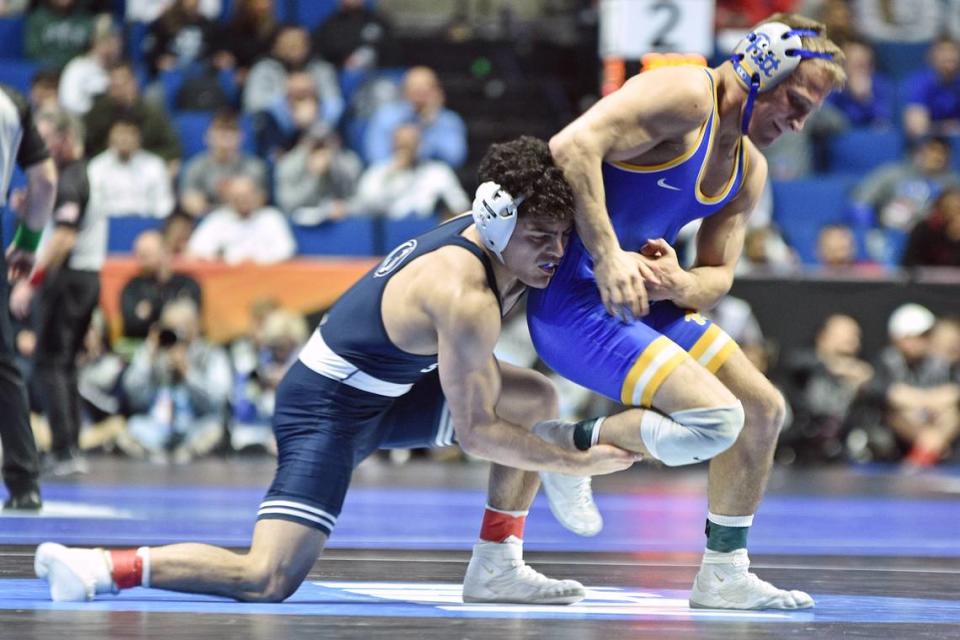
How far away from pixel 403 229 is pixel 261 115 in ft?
6.00

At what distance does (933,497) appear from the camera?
8203 mm

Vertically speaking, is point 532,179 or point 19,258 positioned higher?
point 532,179

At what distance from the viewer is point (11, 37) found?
12.4m

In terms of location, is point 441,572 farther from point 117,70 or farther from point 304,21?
point 304,21

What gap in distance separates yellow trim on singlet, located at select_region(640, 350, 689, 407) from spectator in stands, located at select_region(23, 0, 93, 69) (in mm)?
8935

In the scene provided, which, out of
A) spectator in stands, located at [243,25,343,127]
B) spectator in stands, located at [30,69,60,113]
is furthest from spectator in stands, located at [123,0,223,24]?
spectator in stands, located at [30,69,60,113]

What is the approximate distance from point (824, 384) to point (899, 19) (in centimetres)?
460

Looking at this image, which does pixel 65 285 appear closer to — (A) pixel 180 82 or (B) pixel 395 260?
(A) pixel 180 82

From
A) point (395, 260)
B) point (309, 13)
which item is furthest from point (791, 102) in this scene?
point (309, 13)

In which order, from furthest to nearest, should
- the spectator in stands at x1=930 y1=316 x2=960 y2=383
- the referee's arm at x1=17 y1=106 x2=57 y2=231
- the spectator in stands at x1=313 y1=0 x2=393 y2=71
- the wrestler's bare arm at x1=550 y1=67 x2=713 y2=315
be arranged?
the spectator in stands at x1=313 y1=0 x2=393 y2=71 < the spectator in stands at x1=930 y1=316 x2=960 y2=383 < the referee's arm at x1=17 y1=106 x2=57 y2=231 < the wrestler's bare arm at x1=550 y1=67 x2=713 y2=315

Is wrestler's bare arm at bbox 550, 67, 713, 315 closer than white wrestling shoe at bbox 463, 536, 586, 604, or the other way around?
wrestler's bare arm at bbox 550, 67, 713, 315

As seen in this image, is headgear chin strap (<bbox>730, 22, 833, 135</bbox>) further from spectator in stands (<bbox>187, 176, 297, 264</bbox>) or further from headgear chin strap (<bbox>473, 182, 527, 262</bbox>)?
spectator in stands (<bbox>187, 176, 297, 264</bbox>)

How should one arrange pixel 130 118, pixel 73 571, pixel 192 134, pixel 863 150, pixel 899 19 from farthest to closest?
pixel 899 19 → pixel 863 150 → pixel 192 134 → pixel 130 118 → pixel 73 571

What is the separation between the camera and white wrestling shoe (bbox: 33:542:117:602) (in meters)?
3.86
